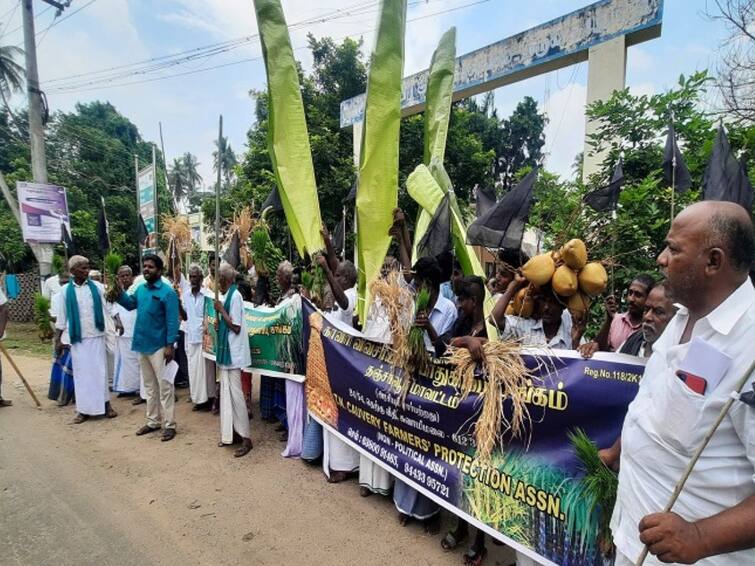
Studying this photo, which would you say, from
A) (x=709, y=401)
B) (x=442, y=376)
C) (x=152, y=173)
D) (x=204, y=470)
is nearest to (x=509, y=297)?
(x=442, y=376)

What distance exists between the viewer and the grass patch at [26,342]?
31.4 feet

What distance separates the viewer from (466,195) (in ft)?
44.9

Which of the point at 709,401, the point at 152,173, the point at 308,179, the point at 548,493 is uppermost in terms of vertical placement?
the point at 152,173

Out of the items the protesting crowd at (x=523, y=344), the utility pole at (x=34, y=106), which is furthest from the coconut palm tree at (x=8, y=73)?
the protesting crowd at (x=523, y=344)

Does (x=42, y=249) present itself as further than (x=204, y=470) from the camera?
Yes

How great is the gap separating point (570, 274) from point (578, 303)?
23cm

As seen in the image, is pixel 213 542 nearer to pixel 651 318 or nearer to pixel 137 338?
pixel 137 338

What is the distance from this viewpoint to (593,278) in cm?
233

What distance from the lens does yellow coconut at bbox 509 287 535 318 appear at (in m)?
2.66

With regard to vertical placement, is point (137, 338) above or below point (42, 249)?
below

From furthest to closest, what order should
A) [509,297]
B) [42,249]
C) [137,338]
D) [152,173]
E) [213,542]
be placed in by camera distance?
[42,249], [152,173], [137,338], [213,542], [509,297]

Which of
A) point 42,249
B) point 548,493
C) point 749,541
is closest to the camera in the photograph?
point 749,541

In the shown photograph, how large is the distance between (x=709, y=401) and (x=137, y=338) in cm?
493

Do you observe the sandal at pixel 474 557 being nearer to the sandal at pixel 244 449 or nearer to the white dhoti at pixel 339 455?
the white dhoti at pixel 339 455
